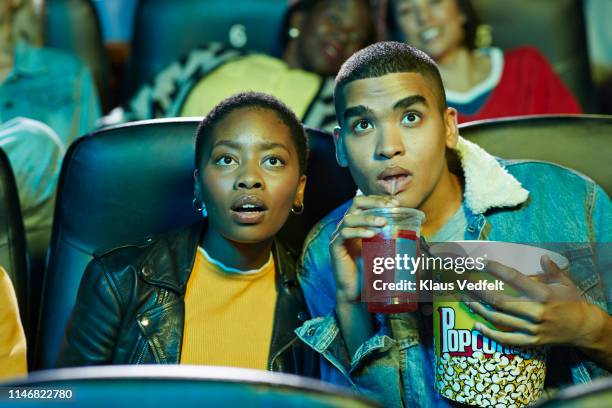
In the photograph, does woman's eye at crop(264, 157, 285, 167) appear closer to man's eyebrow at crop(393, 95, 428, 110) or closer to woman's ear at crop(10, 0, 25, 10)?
man's eyebrow at crop(393, 95, 428, 110)

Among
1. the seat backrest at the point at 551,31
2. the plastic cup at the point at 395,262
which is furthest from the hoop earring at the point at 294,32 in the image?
the plastic cup at the point at 395,262

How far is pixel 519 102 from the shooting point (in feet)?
7.98

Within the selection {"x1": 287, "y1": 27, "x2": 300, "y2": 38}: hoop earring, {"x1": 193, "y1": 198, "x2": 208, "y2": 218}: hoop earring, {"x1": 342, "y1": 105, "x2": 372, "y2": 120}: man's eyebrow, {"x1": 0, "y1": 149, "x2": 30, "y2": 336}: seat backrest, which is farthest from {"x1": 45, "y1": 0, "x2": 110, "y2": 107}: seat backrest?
{"x1": 342, "y1": 105, "x2": 372, "y2": 120}: man's eyebrow

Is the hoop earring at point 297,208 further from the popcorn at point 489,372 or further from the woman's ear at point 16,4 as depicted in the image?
the woman's ear at point 16,4

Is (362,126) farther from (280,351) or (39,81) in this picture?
(39,81)

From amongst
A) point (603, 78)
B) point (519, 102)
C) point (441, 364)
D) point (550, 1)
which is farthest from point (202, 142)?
point (603, 78)

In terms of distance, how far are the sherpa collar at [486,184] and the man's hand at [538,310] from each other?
29 cm

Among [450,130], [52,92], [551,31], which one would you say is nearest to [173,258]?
[450,130]

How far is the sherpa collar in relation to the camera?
1.54 m

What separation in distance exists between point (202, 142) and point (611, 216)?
2.44ft

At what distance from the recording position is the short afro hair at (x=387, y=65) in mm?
1494

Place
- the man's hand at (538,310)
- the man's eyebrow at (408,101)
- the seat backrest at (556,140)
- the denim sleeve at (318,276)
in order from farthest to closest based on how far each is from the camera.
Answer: the seat backrest at (556,140), the denim sleeve at (318,276), the man's eyebrow at (408,101), the man's hand at (538,310)

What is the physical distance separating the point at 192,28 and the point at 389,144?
57.9 inches

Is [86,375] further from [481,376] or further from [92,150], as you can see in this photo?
[92,150]
